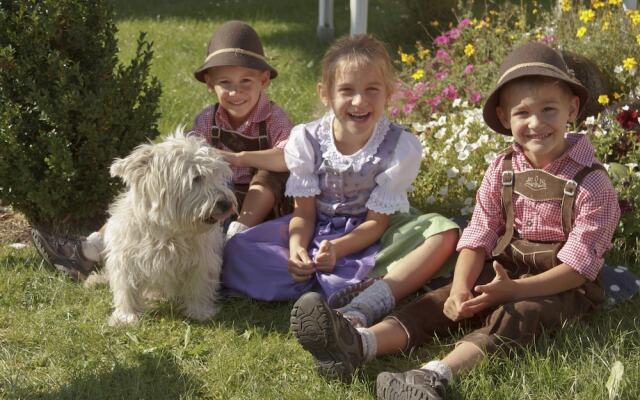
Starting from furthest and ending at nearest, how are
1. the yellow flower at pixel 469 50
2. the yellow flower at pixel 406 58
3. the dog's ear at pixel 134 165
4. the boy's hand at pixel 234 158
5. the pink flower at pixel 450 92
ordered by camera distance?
the yellow flower at pixel 406 58
the yellow flower at pixel 469 50
the pink flower at pixel 450 92
the boy's hand at pixel 234 158
the dog's ear at pixel 134 165

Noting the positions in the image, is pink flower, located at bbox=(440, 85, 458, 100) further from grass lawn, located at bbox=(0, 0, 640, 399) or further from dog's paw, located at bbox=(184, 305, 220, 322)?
dog's paw, located at bbox=(184, 305, 220, 322)

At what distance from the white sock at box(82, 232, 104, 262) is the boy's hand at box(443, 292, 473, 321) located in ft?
7.01

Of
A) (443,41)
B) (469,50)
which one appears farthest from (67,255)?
(443,41)

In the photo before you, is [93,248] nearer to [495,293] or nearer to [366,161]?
[366,161]

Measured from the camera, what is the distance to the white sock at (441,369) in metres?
3.24

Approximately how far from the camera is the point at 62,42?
4.90 meters

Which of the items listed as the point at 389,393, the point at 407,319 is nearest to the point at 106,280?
the point at 407,319

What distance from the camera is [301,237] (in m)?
4.36

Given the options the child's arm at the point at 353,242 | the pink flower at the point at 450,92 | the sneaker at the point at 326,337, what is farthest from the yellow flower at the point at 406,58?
the sneaker at the point at 326,337

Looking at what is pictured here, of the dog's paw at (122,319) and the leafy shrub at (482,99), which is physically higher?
the leafy shrub at (482,99)

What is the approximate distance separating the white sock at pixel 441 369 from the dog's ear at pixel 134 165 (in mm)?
1647

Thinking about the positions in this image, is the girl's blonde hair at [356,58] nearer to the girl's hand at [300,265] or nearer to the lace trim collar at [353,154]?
the lace trim collar at [353,154]

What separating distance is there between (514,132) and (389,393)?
137 cm

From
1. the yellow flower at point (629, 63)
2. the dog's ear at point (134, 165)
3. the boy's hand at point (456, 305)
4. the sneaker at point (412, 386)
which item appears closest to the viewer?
the sneaker at point (412, 386)
